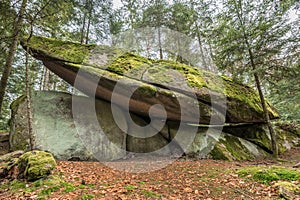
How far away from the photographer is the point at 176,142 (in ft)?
26.7

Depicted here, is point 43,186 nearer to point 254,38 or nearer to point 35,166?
point 35,166

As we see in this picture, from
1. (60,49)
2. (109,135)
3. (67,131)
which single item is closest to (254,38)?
(109,135)

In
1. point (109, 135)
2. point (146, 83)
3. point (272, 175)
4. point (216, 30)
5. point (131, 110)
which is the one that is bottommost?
point (272, 175)

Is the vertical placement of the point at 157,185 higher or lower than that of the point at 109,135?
lower

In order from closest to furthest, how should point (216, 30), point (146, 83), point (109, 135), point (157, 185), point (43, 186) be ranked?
1. point (43, 186)
2. point (157, 185)
3. point (146, 83)
4. point (109, 135)
5. point (216, 30)

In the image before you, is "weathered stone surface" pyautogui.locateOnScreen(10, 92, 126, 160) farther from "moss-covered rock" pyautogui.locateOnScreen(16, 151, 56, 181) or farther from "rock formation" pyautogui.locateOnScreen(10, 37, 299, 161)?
"moss-covered rock" pyautogui.locateOnScreen(16, 151, 56, 181)

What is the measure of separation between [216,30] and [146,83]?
4.72m

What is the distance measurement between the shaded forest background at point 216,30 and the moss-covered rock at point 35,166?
9.04 ft

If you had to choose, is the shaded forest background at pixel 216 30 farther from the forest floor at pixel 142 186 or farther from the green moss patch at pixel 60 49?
the forest floor at pixel 142 186

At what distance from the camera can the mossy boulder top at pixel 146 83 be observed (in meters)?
6.61

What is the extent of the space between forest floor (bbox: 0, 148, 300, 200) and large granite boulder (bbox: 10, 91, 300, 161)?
5.24 ft

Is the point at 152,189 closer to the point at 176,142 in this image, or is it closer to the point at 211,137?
the point at 176,142

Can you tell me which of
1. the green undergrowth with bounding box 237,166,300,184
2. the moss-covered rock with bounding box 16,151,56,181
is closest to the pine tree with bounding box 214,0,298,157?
the green undergrowth with bounding box 237,166,300,184

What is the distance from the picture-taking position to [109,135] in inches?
291
